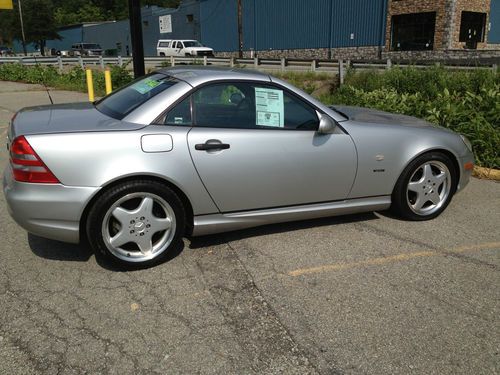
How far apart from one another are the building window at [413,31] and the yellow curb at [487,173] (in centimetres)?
2816

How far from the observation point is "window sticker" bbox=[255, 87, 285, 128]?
391 centimetres

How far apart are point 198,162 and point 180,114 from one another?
0.40 metres

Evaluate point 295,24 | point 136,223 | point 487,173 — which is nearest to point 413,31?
point 295,24

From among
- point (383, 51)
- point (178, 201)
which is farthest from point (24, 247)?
point (383, 51)

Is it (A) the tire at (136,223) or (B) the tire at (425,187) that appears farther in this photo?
(B) the tire at (425,187)

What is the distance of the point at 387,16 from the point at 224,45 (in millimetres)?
21593

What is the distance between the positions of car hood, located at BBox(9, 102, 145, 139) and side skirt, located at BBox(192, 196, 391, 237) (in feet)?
3.10

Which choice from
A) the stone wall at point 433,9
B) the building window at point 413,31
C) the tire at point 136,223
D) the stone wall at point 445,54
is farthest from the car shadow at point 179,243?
the building window at point 413,31

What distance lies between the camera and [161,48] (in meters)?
38.9

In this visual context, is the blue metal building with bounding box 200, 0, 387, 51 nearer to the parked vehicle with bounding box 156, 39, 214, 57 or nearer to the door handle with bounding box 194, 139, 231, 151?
the parked vehicle with bounding box 156, 39, 214, 57

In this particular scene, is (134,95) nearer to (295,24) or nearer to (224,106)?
(224,106)

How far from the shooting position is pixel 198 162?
141 inches

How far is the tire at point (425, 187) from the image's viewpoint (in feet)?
14.5

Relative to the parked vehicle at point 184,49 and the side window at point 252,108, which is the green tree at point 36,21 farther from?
the side window at point 252,108
